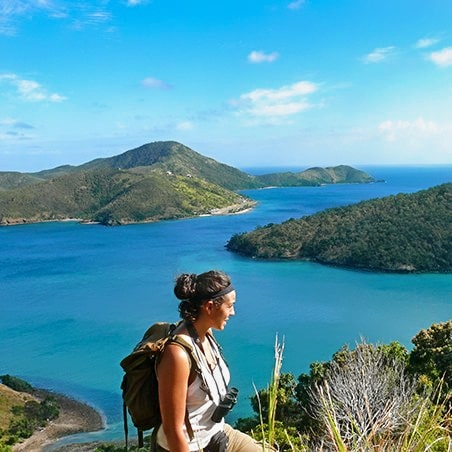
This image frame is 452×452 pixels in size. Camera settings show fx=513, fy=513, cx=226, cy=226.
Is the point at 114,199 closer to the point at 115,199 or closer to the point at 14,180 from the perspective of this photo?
the point at 115,199

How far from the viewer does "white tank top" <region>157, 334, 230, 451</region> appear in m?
1.92

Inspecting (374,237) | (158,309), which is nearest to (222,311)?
(158,309)

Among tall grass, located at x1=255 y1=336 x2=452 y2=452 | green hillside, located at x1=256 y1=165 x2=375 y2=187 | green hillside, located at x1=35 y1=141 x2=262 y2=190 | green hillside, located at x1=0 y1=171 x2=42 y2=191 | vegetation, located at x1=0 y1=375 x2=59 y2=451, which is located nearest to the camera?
tall grass, located at x1=255 y1=336 x2=452 y2=452

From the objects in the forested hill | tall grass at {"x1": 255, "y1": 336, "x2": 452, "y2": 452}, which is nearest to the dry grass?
tall grass at {"x1": 255, "y1": 336, "x2": 452, "y2": 452}

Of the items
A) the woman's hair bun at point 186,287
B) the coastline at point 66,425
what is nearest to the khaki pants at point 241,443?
the woman's hair bun at point 186,287

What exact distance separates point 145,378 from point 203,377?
213 millimetres

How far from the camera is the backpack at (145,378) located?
183 centimetres

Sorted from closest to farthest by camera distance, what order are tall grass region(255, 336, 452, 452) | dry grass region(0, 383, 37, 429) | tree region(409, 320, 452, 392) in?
tall grass region(255, 336, 452, 452)
tree region(409, 320, 452, 392)
dry grass region(0, 383, 37, 429)

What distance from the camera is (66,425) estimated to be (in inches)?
854

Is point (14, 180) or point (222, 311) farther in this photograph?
point (14, 180)

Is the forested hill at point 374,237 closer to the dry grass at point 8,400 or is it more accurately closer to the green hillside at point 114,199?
the green hillside at point 114,199

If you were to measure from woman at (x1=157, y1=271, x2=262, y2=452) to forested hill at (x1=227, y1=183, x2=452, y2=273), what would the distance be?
48821mm

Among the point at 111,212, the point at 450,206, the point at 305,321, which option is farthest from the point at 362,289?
the point at 111,212

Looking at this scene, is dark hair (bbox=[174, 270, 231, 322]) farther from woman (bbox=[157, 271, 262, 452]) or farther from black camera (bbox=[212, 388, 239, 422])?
black camera (bbox=[212, 388, 239, 422])
